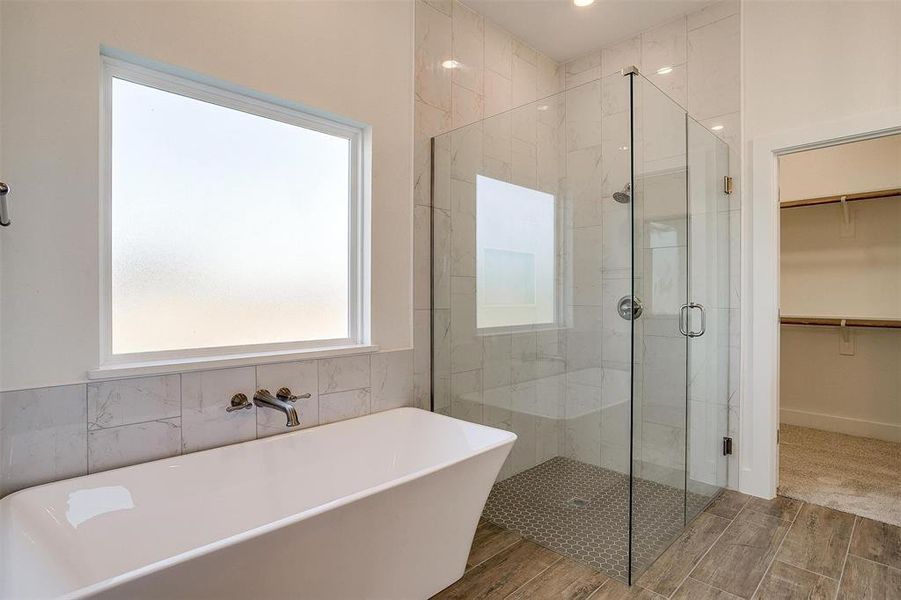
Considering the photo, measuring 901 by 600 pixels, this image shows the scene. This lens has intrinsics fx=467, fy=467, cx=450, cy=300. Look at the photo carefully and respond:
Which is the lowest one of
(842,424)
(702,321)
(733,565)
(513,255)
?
(733,565)

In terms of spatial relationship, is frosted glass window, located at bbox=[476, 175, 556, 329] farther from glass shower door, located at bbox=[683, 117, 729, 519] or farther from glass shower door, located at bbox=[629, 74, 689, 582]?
glass shower door, located at bbox=[683, 117, 729, 519]

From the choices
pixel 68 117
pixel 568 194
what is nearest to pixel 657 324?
pixel 568 194

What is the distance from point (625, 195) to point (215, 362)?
A: 186 cm

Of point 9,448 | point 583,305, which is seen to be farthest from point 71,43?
point 583,305

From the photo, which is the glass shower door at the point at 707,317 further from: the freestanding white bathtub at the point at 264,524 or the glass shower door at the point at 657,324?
the freestanding white bathtub at the point at 264,524

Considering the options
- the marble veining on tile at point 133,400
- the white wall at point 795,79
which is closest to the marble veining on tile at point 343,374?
the marble veining on tile at point 133,400

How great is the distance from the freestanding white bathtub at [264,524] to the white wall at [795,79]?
178 cm

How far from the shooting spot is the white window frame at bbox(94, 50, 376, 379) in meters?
1.67

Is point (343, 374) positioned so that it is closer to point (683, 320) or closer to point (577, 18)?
point (683, 320)

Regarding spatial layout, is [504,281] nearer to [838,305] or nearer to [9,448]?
[9,448]

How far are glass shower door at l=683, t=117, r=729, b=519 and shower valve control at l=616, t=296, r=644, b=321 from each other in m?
0.59

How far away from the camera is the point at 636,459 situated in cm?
205

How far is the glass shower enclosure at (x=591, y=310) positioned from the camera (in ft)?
6.80

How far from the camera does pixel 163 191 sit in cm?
183
